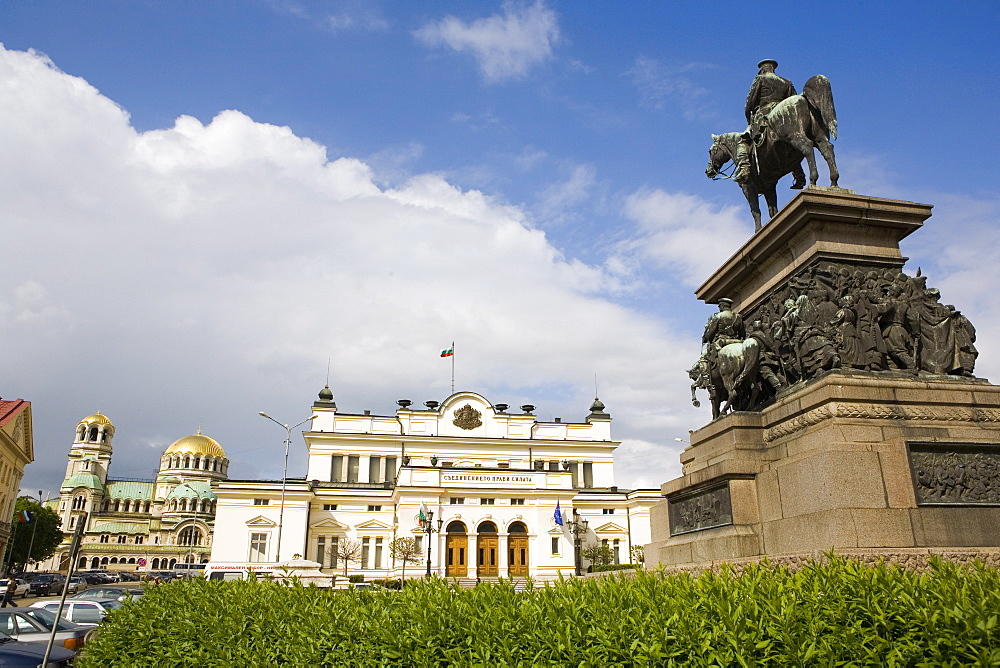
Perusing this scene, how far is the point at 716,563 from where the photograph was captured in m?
9.13

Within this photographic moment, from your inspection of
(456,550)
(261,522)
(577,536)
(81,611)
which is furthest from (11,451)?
(81,611)

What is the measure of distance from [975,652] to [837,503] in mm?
4924

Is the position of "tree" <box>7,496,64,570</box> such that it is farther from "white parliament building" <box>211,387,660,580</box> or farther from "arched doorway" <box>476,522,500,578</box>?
"arched doorway" <box>476,522,500,578</box>

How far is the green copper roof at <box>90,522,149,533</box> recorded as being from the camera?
371ft

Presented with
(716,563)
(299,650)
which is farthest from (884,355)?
(299,650)

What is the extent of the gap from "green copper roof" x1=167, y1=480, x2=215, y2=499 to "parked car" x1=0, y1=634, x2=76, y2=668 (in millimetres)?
111794

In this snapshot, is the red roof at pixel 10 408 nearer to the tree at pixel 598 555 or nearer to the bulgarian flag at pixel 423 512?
the bulgarian flag at pixel 423 512

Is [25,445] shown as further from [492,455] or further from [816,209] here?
[816,209]

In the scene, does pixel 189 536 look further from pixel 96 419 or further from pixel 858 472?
pixel 858 472

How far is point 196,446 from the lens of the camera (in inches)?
5037

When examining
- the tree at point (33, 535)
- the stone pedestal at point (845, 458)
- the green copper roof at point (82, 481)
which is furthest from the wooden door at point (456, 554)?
the green copper roof at point (82, 481)

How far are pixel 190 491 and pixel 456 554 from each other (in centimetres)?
8462

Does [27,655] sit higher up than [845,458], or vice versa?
[845,458]

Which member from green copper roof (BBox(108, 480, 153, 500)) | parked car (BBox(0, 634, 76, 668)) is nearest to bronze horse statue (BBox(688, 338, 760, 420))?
parked car (BBox(0, 634, 76, 668))
